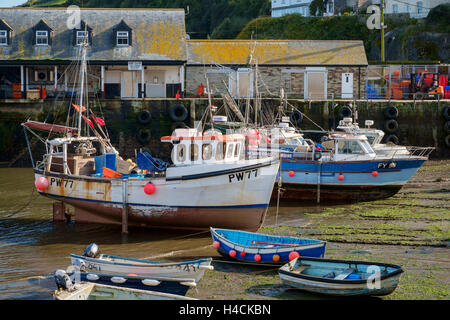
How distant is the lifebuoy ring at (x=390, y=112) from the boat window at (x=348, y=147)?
36.6 ft

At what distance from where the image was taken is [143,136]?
3161 cm

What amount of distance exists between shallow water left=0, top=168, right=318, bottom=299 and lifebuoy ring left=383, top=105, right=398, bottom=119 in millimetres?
13201

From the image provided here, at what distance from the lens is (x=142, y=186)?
1747 centimetres

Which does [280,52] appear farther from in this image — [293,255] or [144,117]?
[293,255]

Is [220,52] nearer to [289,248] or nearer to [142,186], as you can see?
[142,186]

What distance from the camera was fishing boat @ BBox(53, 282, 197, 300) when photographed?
10612 mm

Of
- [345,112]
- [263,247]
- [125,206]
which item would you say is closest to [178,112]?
[345,112]

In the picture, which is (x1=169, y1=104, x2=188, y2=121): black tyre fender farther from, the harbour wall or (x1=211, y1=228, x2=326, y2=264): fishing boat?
(x1=211, y1=228, x2=326, y2=264): fishing boat

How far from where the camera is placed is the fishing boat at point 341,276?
1134 centimetres

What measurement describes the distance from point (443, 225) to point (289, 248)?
658cm

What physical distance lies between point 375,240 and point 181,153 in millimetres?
5855
